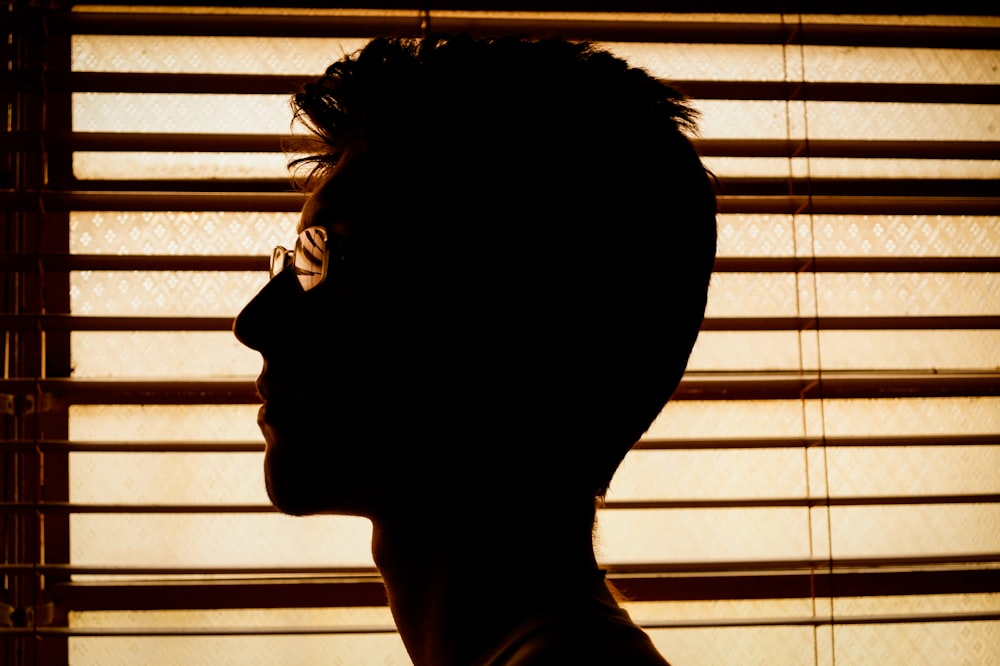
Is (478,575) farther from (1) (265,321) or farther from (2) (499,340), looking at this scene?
(1) (265,321)

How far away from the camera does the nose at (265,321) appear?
0.95m

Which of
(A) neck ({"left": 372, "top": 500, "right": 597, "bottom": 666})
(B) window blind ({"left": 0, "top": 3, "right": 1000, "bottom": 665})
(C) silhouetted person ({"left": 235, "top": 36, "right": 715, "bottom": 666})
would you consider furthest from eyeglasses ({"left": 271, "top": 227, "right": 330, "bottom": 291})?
(B) window blind ({"left": 0, "top": 3, "right": 1000, "bottom": 665})

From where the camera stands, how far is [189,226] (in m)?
1.42

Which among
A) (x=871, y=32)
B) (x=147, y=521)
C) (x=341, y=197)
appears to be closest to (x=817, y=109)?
(x=871, y=32)

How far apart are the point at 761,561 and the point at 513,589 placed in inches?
28.4

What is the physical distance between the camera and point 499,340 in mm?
886

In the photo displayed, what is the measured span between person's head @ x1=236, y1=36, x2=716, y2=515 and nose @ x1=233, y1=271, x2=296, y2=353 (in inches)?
1.2

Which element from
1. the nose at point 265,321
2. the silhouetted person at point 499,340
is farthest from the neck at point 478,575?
the nose at point 265,321

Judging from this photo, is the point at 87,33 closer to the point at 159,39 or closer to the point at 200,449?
the point at 159,39

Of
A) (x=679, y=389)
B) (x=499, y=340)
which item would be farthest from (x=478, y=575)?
(x=679, y=389)

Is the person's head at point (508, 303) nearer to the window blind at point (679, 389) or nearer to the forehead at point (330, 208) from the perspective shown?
the forehead at point (330, 208)

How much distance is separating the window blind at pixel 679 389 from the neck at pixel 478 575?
0.47 m

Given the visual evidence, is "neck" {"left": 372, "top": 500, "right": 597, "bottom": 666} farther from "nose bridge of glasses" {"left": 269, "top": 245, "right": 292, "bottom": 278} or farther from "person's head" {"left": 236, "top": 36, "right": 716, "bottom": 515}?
"nose bridge of glasses" {"left": 269, "top": 245, "right": 292, "bottom": 278}

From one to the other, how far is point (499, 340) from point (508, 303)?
0.04 meters
